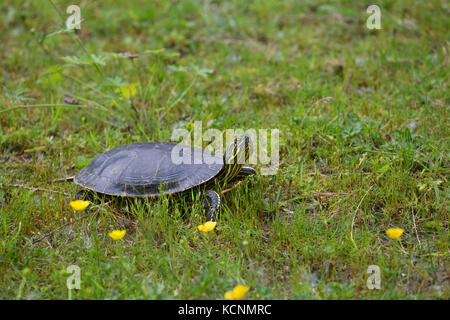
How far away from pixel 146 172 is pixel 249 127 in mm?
1314

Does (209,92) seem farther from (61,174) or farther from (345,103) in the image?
(61,174)

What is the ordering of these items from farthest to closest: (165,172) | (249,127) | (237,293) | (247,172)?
(249,127) < (247,172) < (165,172) < (237,293)

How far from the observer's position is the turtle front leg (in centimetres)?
300

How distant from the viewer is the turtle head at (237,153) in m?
3.10

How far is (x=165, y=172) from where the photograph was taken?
10.6 feet

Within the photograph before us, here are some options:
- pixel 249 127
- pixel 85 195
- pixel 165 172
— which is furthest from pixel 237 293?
pixel 249 127

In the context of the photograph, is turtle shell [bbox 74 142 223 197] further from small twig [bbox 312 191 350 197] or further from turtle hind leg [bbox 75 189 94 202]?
small twig [bbox 312 191 350 197]

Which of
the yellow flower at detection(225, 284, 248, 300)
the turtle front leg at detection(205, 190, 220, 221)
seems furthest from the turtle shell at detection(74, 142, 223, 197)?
the yellow flower at detection(225, 284, 248, 300)

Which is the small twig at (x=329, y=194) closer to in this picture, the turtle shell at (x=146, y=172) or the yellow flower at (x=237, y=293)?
the turtle shell at (x=146, y=172)

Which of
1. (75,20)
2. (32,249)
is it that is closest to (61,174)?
(32,249)

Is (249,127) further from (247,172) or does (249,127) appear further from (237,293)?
(237,293)

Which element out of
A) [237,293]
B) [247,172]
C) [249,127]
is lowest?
[237,293]

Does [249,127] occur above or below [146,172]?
above
